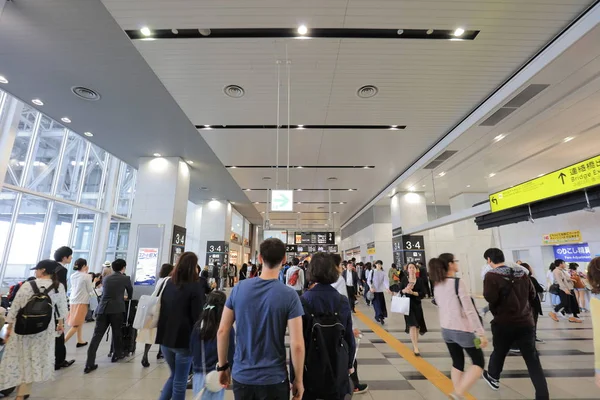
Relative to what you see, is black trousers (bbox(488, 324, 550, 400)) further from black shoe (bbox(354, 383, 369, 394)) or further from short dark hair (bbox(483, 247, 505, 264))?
black shoe (bbox(354, 383, 369, 394))

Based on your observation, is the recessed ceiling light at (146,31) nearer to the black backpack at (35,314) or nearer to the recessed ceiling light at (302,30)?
the recessed ceiling light at (302,30)

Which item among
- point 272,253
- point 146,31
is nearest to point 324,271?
point 272,253

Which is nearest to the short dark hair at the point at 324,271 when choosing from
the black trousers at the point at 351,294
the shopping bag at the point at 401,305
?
the shopping bag at the point at 401,305

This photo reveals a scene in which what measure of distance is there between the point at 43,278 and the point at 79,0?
3305 millimetres

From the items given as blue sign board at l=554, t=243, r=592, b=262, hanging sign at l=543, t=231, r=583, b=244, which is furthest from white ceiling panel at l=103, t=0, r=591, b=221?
blue sign board at l=554, t=243, r=592, b=262

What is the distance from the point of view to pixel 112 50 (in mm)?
4309

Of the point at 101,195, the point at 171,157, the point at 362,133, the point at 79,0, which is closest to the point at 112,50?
the point at 79,0

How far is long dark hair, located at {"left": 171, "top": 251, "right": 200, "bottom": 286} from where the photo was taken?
2654 millimetres

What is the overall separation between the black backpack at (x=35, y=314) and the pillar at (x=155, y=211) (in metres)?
4.91

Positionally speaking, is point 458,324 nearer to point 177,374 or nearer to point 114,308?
point 177,374

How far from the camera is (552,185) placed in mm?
5430

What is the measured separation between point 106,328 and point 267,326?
3.99 meters

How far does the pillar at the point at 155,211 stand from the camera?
307 inches

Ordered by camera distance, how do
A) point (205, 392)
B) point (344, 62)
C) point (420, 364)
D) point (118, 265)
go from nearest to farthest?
point (205, 392) < point (420, 364) < point (118, 265) < point (344, 62)
